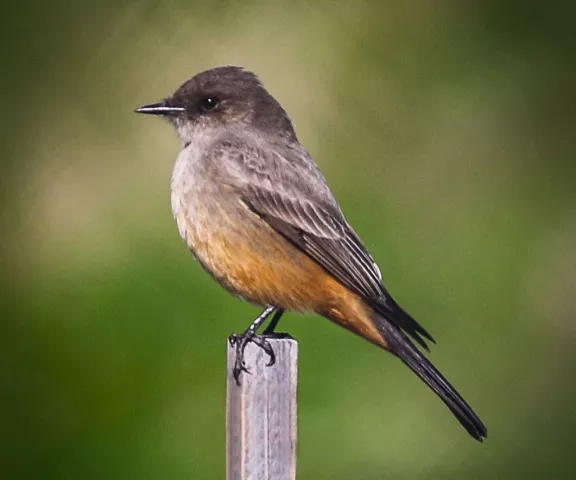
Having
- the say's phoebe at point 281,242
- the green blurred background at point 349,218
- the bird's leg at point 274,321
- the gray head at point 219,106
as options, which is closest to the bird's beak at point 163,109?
the gray head at point 219,106

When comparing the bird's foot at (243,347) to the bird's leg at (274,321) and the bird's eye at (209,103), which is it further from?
the bird's eye at (209,103)

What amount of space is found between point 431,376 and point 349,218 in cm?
210

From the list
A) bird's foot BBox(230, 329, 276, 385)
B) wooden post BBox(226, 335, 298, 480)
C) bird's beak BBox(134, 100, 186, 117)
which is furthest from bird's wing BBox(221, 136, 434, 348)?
wooden post BBox(226, 335, 298, 480)

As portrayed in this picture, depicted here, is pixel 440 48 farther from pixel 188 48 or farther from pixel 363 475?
pixel 363 475

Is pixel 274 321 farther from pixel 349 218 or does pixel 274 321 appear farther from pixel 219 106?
pixel 349 218

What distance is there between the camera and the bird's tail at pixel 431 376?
453cm

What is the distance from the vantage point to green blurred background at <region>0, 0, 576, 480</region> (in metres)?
6.15

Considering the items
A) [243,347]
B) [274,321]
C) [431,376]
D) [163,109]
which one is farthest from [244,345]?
[163,109]

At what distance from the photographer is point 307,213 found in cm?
504

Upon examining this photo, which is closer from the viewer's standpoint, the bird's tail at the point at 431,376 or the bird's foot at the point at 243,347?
the bird's foot at the point at 243,347

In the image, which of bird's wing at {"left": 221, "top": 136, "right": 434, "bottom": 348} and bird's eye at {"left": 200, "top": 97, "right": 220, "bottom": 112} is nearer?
bird's wing at {"left": 221, "top": 136, "right": 434, "bottom": 348}

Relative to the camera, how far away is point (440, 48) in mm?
8023

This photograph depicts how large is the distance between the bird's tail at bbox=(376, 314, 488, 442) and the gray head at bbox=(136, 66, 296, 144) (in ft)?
3.64

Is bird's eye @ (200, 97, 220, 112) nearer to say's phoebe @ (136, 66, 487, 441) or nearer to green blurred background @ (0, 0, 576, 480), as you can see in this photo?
say's phoebe @ (136, 66, 487, 441)
